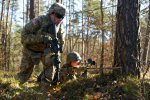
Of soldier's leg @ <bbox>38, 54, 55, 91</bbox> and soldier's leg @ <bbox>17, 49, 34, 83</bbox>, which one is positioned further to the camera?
soldier's leg @ <bbox>17, 49, 34, 83</bbox>

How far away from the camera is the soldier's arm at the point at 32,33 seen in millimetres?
6868

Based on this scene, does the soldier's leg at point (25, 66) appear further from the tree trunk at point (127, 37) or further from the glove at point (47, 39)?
the tree trunk at point (127, 37)

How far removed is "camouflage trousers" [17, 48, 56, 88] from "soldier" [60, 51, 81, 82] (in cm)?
66

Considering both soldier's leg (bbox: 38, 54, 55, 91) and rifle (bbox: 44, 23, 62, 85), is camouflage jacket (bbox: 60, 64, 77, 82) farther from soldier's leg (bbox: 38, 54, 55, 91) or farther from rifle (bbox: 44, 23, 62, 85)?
rifle (bbox: 44, 23, 62, 85)

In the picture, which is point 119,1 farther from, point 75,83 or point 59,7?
point 75,83

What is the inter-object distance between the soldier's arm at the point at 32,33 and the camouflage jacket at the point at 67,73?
128 centimetres

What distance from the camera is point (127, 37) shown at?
22.0 ft

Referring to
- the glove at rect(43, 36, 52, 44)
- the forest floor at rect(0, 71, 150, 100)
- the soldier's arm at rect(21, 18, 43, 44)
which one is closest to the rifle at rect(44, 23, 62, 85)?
the glove at rect(43, 36, 52, 44)

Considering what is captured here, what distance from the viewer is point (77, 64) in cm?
861

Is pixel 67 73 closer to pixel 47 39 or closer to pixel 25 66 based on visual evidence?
pixel 25 66

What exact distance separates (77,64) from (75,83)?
1.92 meters

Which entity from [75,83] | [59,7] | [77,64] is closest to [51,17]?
[59,7]

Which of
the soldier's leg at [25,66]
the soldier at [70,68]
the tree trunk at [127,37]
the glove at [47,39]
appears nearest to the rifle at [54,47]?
the glove at [47,39]

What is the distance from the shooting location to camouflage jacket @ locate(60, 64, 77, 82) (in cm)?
793
